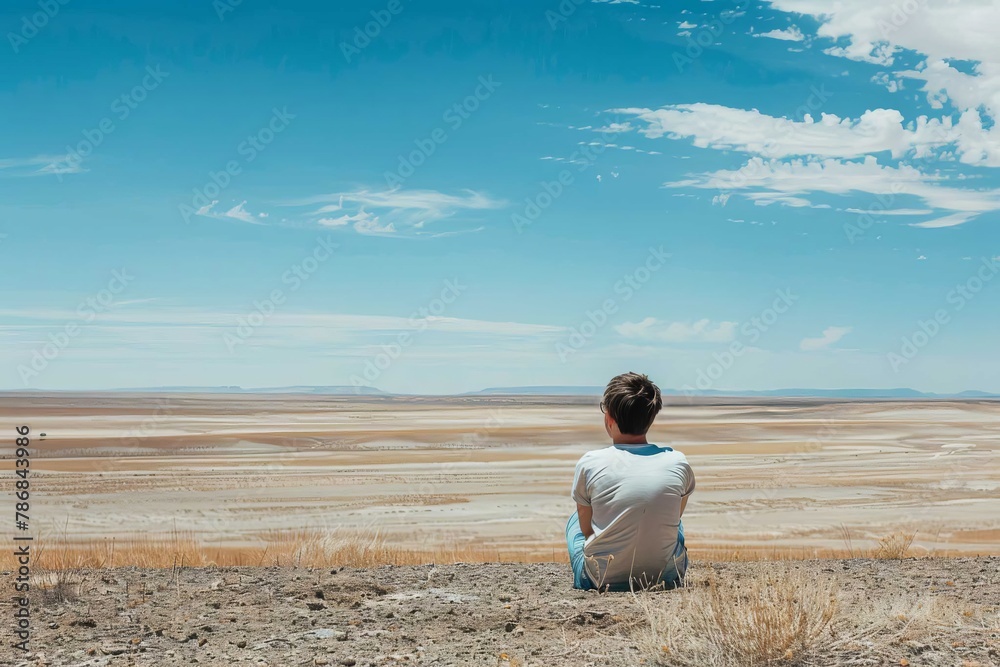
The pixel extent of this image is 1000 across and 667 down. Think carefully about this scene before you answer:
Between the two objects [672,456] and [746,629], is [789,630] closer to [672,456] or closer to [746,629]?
[746,629]

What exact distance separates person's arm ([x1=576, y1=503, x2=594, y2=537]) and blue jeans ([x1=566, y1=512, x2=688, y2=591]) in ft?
0.34

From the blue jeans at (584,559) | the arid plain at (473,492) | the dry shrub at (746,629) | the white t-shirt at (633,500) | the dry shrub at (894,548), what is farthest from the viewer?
the arid plain at (473,492)

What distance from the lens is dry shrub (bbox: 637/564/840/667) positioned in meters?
4.74

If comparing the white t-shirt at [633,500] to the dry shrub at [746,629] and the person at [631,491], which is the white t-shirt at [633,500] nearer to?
the person at [631,491]

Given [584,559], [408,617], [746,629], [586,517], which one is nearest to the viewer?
[746,629]

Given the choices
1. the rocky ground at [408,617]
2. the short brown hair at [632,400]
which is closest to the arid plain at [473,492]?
the rocky ground at [408,617]

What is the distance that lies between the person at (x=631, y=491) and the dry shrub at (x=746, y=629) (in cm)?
67

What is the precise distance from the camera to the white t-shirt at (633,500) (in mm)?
5570

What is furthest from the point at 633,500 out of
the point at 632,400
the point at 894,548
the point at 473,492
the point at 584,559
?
the point at 473,492

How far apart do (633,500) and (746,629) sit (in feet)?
3.51

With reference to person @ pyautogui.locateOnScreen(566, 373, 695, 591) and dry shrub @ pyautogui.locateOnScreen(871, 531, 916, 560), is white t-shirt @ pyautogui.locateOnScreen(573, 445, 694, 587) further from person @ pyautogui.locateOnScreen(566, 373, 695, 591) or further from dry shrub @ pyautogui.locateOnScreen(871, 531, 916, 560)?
dry shrub @ pyautogui.locateOnScreen(871, 531, 916, 560)

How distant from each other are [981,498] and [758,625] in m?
18.0

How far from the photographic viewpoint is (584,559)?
610 centimetres

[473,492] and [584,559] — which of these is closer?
[584,559]
